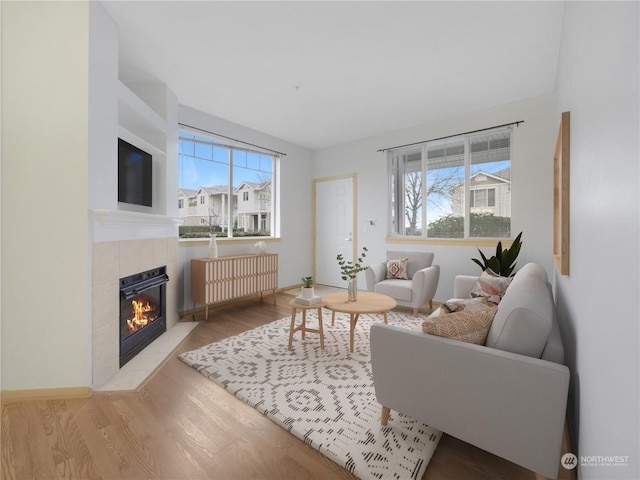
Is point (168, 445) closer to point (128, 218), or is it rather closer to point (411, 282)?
point (128, 218)

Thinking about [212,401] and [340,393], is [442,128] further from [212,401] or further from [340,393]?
[212,401]

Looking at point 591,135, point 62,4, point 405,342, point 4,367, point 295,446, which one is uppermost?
point 62,4

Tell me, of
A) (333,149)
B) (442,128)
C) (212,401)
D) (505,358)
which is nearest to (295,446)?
(212,401)

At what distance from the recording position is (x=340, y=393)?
1.97 metres

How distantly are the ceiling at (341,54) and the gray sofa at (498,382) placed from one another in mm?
2088

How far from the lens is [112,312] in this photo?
7.31ft

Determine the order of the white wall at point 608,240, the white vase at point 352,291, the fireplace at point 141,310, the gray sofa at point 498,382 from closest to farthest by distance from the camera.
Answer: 1. the white wall at point 608,240
2. the gray sofa at point 498,382
3. the fireplace at point 141,310
4. the white vase at point 352,291

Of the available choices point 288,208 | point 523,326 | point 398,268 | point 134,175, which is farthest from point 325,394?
point 288,208

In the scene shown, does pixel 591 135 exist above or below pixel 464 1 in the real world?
below

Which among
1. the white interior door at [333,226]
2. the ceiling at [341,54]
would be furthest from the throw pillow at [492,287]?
the white interior door at [333,226]

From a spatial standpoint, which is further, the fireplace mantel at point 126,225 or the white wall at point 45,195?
the fireplace mantel at point 126,225

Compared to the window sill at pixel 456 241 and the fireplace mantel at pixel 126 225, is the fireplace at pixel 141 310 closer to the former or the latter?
the fireplace mantel at pixel 126 225

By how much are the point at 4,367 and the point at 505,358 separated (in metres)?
2.93

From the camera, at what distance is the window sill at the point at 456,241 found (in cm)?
378
